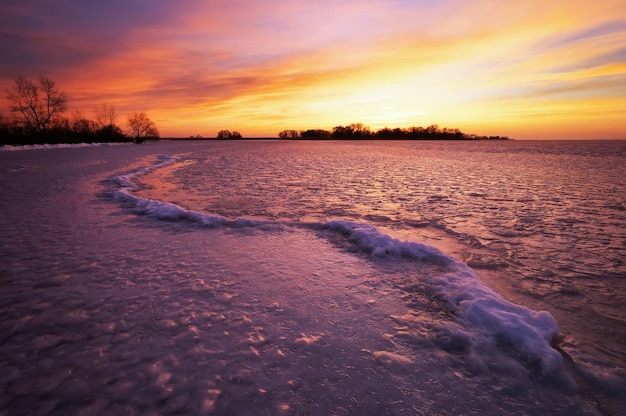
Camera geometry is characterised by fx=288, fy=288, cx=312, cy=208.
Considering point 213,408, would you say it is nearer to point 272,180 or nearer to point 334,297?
point 334,297

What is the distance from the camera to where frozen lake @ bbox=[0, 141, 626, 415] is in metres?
2.19

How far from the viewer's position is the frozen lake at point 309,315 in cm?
219

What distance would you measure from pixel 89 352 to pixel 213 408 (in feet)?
4.57

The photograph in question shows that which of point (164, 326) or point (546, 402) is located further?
point (164, 326)

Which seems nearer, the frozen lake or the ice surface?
the frozen lake

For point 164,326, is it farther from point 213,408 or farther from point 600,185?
point 600,185

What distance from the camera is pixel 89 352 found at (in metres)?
2.58

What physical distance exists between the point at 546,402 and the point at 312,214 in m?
6.06

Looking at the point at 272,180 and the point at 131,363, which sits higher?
the point at 272,180

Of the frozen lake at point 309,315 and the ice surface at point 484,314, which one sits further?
the ice surface at point 484,314

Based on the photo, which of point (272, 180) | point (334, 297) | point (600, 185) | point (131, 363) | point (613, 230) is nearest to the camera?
point (131, 363)

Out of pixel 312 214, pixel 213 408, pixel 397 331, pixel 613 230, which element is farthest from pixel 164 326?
pixel 613 230

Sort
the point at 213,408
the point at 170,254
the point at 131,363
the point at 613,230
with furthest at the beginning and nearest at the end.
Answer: the point at 613,230 → the point at 170,254 → the point at 131,363 → the point at 213,408

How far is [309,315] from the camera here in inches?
127
